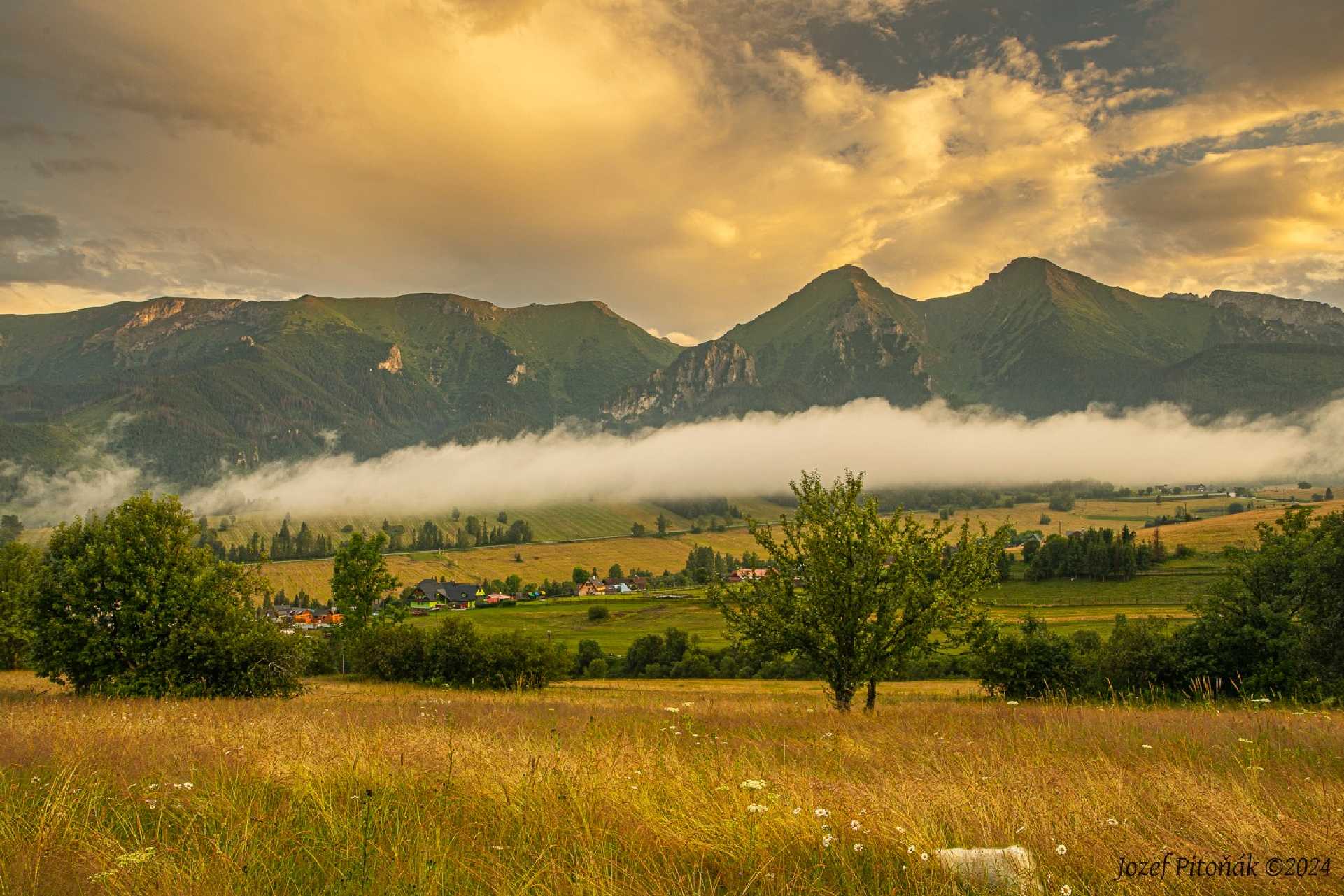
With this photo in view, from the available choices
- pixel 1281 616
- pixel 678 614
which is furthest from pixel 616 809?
pixel 678 614

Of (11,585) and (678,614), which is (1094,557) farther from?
(11,585)

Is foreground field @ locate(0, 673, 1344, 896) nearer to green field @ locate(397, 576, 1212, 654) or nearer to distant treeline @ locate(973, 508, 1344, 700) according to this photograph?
distant treeline @ locate(973, 508, 1344, 700)

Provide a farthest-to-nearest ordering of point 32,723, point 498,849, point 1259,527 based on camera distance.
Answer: point 1259,527
point 32,723
point 498,849

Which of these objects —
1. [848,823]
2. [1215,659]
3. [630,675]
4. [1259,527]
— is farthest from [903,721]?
→ [630,675]

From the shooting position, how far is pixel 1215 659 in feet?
133

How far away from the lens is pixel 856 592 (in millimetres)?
23359

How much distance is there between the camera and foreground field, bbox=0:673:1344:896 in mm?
5375

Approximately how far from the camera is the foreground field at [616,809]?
212 inches

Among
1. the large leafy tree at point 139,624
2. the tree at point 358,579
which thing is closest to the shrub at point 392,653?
the tree at point 358,579

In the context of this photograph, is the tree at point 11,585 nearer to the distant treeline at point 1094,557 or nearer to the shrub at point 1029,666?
the shrub at point 1029,666

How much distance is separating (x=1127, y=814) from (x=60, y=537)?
37.0 m

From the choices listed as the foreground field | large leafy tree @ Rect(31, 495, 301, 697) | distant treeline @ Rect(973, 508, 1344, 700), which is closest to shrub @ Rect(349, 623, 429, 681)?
large leafy tree @ Rect(31, 495, 301, 697)

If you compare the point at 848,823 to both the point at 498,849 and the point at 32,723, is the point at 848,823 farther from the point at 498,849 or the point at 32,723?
the point at 32,723

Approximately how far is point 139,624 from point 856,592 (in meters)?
27.4
